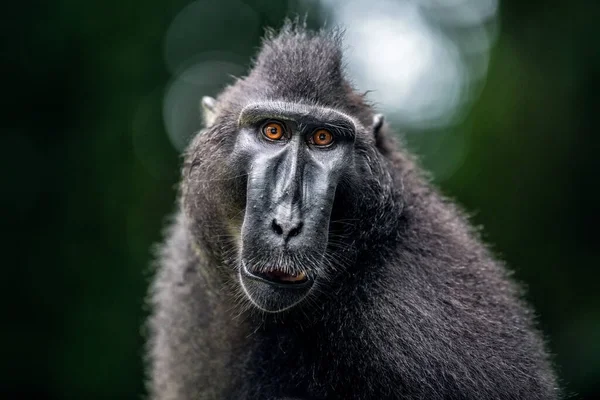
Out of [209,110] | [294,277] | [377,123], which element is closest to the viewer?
[294,277]

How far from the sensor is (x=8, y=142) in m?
12.7

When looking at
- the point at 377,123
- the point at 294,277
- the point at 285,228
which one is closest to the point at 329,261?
the point at 294,277

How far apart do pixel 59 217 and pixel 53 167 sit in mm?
961

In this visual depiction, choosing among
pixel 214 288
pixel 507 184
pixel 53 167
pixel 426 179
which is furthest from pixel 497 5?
pixel 214 288

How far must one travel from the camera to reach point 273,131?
532 centimetres

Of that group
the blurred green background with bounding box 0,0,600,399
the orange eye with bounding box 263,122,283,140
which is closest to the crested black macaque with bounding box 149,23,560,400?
the orange eye with bounding box 263,122,283,140

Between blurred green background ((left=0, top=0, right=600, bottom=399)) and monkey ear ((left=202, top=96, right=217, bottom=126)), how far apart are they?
610cm

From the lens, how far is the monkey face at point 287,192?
4.81m

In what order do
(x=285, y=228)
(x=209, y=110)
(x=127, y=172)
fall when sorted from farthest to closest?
1. (x=127, y=172)
2. (x=209, y=110)
3. (x=285, y=228)

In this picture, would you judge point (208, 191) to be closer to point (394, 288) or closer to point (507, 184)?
point (394, 288)

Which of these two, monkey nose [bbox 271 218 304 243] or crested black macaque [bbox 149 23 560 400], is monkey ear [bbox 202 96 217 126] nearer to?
crested black macaque [bbox 149 23 560 400]

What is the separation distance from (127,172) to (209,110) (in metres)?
7.82

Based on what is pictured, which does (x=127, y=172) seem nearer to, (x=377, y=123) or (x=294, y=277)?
(x=377, y=123)

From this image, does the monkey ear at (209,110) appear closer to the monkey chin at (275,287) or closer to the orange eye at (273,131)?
the orange eye at (273,131)
